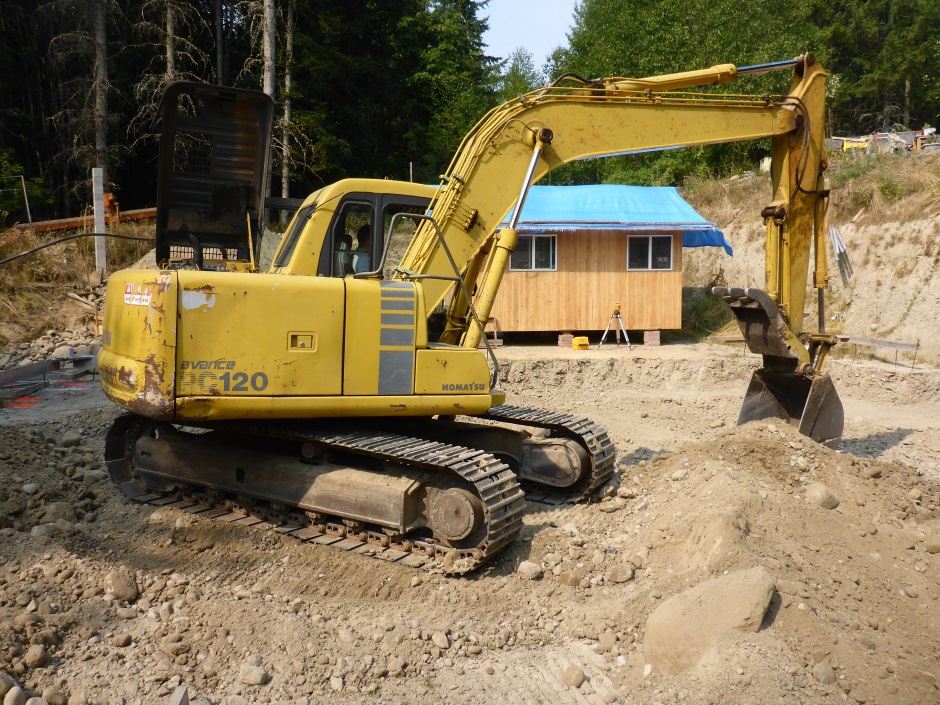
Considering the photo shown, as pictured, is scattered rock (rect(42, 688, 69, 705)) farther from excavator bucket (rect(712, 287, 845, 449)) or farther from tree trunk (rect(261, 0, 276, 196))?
tree trunk (rect(261, 0, 276, 196))

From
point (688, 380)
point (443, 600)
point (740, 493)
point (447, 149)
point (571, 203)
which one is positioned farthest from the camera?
point (447, 149)

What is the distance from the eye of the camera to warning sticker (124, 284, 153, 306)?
5.30 m

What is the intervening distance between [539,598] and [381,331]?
2.16 metres

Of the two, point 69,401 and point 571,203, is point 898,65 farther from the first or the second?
point 69,401

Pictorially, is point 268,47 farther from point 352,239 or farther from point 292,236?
point 352,239

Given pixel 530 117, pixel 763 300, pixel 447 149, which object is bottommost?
pixel 763 300

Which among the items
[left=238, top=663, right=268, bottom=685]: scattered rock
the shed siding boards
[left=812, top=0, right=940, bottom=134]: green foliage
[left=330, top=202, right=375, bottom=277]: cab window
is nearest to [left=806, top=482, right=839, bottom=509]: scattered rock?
[left=330, top=202, right=375, bottom=277]: cab window

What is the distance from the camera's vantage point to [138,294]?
543 centimetres


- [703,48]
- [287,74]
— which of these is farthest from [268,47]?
[703,48]

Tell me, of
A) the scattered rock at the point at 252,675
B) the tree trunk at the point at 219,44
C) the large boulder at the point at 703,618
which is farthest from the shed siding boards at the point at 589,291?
the scattered rock at the point at 252,675

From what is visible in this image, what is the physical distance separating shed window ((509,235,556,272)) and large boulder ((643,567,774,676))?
12.6m

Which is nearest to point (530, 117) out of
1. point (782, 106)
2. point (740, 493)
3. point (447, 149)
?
point (782, 106)

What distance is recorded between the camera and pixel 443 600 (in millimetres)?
5027

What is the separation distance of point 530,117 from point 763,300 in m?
2.78
